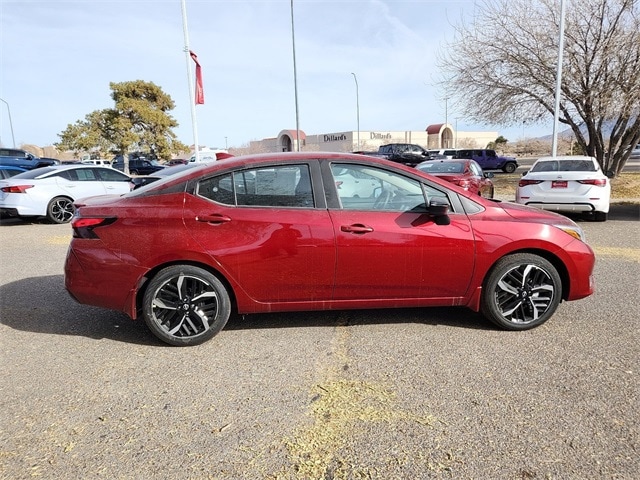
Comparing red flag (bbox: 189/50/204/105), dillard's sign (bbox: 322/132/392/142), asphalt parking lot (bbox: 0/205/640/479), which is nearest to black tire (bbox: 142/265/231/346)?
asphalt parking lot (bbox: 0/205/640/479)

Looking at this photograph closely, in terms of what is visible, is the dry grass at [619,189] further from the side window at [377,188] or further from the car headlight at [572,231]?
the side window at [377,188]

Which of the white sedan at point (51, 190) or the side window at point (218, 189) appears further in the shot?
the white sedan at point (51, 190)

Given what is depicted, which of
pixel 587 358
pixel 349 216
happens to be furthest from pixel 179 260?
pixel 587 358

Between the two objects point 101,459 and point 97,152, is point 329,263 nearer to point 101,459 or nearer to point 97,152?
point 101,459

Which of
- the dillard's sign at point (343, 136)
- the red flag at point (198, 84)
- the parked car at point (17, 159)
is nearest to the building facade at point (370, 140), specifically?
the dillard's sign at point (343, 136)

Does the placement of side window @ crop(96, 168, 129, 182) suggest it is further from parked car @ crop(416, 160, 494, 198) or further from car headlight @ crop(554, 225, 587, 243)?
car headlight @ crop(554, 225, 587, 243)

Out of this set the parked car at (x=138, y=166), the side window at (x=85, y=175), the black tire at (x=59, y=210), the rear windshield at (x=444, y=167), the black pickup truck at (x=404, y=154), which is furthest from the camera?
the parked car at (x=138, y=166)

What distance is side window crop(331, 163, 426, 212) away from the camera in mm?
3838

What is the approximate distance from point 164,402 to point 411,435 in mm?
1574

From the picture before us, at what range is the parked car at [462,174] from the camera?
33.6 ft

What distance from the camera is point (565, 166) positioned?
1012cm

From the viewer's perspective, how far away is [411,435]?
2.54m

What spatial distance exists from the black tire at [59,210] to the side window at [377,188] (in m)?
9.18

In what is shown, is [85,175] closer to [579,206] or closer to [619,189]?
[579,206]
